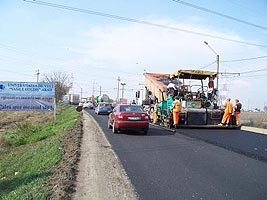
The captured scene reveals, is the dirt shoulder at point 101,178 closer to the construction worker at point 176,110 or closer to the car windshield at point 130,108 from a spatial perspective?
the car windshield at point 130,108

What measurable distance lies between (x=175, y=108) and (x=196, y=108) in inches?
77.4

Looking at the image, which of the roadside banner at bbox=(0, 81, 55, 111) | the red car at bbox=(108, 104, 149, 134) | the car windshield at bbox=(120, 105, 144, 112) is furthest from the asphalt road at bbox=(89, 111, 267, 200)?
the roadside banner at bbox=(0, 81, 55, 111)

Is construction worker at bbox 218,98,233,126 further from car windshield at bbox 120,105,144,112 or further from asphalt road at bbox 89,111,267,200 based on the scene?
asphalt road at bbox 89,111,267,200

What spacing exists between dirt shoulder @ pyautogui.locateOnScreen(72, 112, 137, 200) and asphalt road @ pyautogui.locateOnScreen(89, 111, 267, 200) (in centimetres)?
24

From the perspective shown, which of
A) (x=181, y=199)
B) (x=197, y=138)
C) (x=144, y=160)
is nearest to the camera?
(x=181, y=199)

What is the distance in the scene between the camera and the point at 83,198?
691 cm

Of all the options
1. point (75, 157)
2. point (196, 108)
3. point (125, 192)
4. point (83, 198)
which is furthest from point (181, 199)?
point (196, 108)

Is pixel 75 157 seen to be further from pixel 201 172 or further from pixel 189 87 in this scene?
pixel 189 87

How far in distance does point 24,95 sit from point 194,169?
21.6 meters

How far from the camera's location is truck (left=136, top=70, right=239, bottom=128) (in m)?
23.0

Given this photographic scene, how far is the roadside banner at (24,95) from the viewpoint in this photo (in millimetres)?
29000

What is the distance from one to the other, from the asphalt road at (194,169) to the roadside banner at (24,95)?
15.4 metres

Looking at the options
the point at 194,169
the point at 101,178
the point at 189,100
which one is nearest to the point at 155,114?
the point at 189,100

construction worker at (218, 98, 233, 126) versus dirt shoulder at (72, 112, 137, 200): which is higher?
construction worker at (218, 98, 233, 126)
